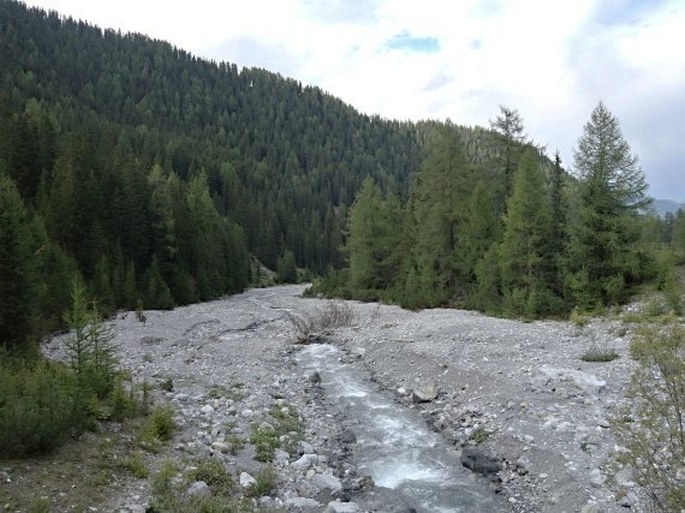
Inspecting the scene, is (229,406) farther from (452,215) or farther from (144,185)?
(144,185)

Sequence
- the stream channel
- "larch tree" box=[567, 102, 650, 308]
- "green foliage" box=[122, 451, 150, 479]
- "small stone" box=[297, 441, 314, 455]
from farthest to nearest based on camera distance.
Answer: "larch tree" box=[567, 102, 650, 308], "small stone" box=[297, 441, 314, 455], the stream channel, "green foliage" box=[122, 451, 150, 479]

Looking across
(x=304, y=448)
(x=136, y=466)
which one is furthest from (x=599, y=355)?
(x=136, y=466)

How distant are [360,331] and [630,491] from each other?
22.6 m

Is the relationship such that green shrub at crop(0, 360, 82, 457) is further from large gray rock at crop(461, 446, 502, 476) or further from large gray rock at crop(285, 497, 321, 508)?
large gray rock at crop(461, 446, 502, 476)

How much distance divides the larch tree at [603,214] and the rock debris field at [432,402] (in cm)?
444

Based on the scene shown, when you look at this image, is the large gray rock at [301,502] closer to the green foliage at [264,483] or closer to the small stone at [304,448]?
the green foliage at [264,483]

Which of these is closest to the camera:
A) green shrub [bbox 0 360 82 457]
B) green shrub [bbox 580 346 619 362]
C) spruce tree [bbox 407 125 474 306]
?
green shrub [bbox 0 360 82 457]

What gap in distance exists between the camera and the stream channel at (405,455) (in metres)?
11.4

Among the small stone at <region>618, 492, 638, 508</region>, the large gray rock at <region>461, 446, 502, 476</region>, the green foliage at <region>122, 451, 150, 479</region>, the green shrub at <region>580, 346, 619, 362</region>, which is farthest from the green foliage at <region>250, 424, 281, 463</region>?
the green shrub at <region>580, 346, 619, 362</region>

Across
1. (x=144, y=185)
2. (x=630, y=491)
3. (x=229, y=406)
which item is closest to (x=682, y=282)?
(x=630, y=491)

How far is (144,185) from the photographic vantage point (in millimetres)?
56656

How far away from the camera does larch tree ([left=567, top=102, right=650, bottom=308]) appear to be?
1187 inches

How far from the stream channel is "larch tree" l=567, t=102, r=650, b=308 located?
683 inches

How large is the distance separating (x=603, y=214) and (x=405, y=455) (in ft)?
76.7
